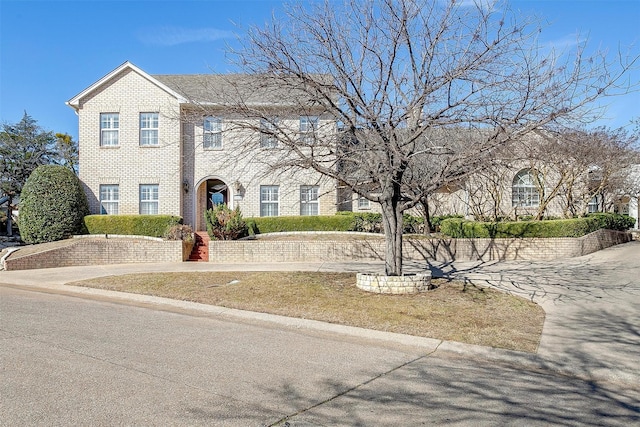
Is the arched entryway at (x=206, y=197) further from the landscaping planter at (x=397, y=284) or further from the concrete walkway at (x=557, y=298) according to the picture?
the landscaping planter at (x=397, y=284)

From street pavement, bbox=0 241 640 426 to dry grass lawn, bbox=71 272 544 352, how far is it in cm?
39

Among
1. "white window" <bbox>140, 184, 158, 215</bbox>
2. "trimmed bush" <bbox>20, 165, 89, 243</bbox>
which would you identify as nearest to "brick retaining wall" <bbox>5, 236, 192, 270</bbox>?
"trimmed bush" <bbox>20, 165, 89, 243</bbox>

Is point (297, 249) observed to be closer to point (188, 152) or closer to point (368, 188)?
point (368, 188)

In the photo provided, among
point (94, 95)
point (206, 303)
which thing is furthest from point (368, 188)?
point (94, 95)

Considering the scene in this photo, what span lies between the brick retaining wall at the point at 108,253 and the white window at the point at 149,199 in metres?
3.75

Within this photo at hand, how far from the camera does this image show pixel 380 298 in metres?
10.3

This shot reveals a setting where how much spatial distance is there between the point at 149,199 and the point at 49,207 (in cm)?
405

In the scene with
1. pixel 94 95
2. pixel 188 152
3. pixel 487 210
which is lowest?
pixel 487 210

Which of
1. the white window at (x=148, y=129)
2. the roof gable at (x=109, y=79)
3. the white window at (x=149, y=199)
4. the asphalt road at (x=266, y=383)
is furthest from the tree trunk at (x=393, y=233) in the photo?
the white window at (x=148, y=129)

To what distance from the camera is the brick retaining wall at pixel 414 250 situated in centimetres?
1719

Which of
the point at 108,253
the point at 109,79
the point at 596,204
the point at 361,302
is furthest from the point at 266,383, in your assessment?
the point at 596,204

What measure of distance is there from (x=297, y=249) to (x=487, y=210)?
10054 mm

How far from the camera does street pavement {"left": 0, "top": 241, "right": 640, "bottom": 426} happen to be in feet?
14.5

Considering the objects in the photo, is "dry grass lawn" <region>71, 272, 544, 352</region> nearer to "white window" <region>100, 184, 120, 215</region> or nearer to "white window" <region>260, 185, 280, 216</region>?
"white window" <region>260, 185, 280, 216</region>
